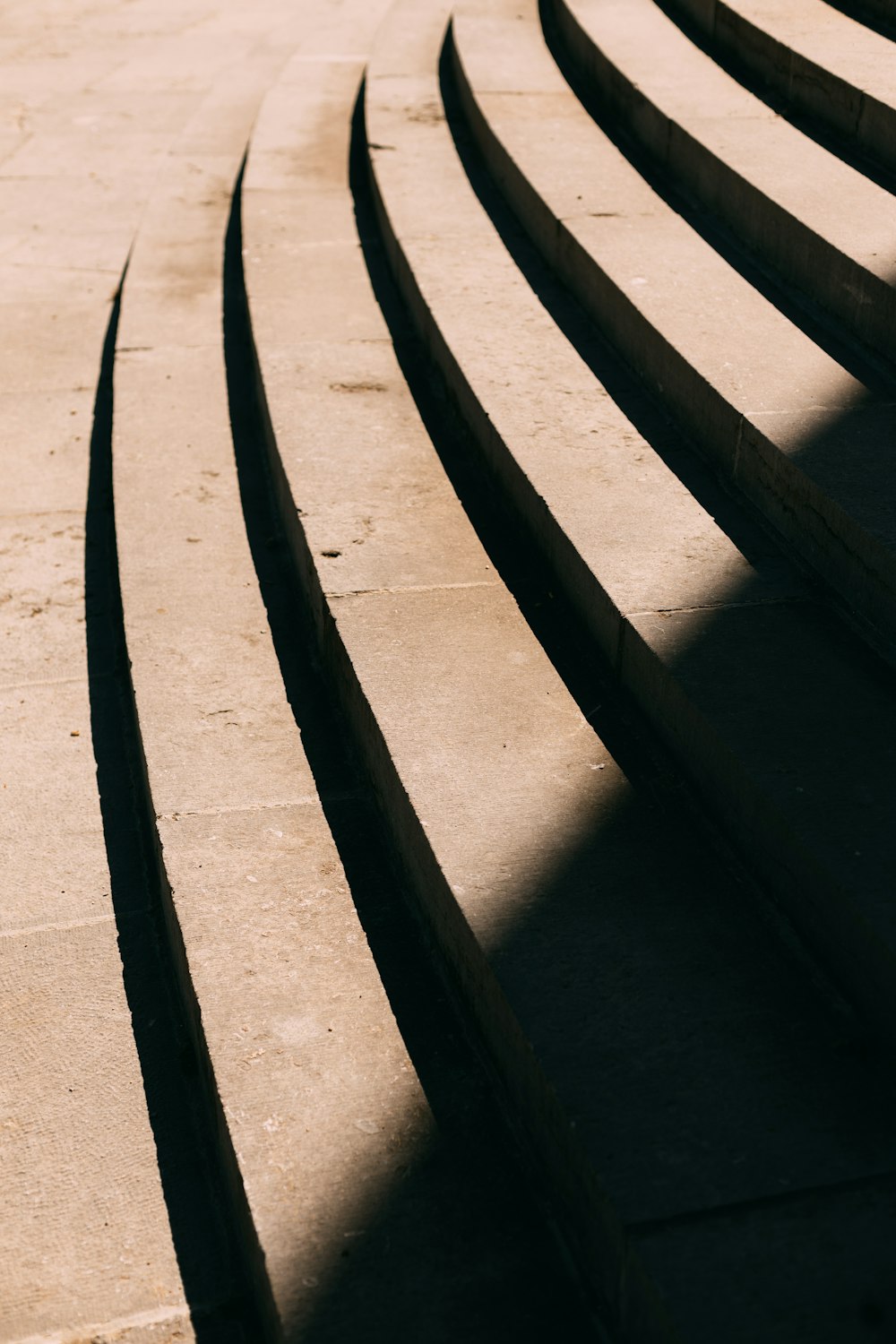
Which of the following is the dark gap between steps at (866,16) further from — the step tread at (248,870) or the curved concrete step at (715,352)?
the step tread at (248,870)

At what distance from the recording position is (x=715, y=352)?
→ 3916 mm

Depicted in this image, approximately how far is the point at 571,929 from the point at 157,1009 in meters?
→ 0.98

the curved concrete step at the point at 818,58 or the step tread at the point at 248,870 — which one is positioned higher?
the curved concrete step at the point at 818,58

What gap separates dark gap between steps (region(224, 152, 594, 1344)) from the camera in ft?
6.57

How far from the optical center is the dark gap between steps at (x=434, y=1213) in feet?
6.57

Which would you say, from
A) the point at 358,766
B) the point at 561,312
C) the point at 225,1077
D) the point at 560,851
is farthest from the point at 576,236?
the point at 225,1077

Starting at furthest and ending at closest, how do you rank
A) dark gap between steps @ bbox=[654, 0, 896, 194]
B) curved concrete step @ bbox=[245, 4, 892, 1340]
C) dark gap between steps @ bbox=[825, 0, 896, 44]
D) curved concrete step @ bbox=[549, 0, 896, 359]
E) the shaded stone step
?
1. dark gap between steps @ bbox=[825, 0, 896, 44]
2. dark gap between steps @ bbox=[654, 0, 896, 194]
3. curved concrete step @ bbox=[549, 0, 896, 359]
4. the shaded stone step
5. curved concrete step @ bbox=[245, 4, 892, 1340]

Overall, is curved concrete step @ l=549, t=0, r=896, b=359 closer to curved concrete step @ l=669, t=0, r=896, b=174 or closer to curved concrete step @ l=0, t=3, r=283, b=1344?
curved concrete step @ l=669, t=0, r=896, b=174

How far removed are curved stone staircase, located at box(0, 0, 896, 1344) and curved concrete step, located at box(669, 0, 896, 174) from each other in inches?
1.4

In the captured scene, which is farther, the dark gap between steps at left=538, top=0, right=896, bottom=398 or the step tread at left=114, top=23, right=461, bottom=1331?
the dark gap between steps at left=538, top=0, right=896, bottom=398

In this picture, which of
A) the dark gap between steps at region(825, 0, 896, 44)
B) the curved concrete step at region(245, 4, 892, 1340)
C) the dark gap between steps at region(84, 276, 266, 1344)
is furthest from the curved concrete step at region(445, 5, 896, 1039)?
the dark gap between steps at region(825, 0, 896, 44)

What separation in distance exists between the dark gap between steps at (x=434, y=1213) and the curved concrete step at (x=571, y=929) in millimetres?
62

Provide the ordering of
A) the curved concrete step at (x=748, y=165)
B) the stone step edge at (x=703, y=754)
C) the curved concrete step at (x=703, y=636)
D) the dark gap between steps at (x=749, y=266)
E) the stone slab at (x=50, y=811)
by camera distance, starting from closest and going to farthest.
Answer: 1. the stone step edge at (x=703, y=754)
2. the curved concrete step at (x=703, y=636)
3. the stone slab at (x=50, y=811)
4. the dark gap between steps at (x=749, y=266)
5. the curved concrete step at (x=748, y=165)

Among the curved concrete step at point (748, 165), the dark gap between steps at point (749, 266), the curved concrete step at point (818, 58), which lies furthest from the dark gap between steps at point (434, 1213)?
the curved concrete step at point (818, 58)
